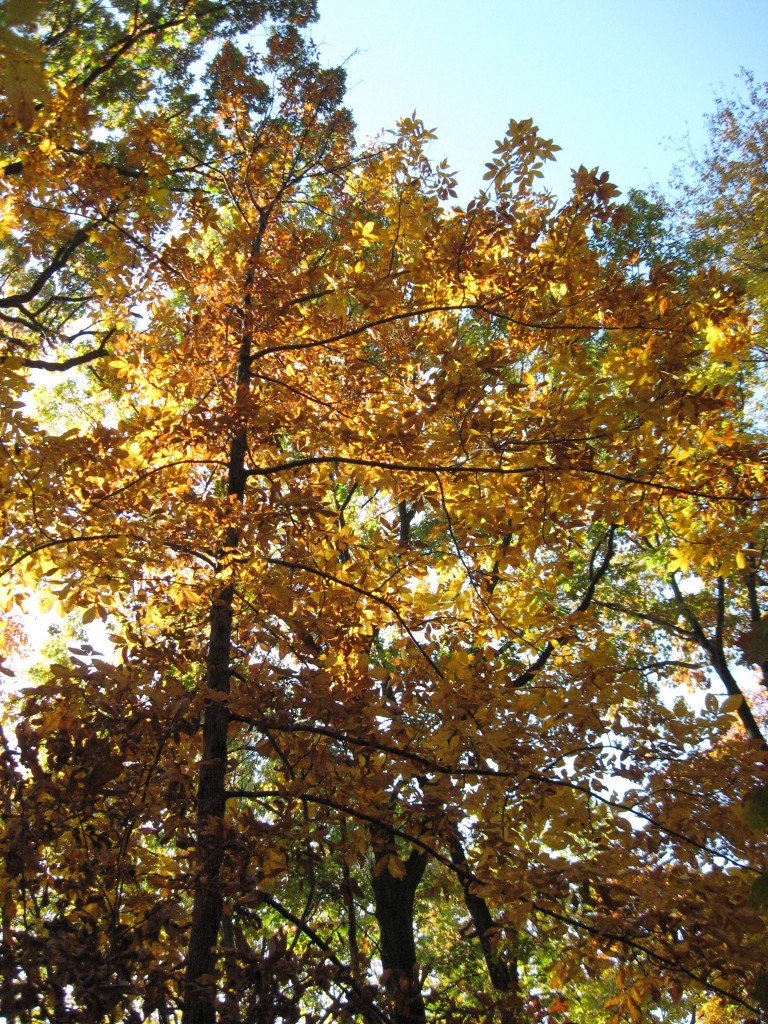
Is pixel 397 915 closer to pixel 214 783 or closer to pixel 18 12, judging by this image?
pixel 214 783

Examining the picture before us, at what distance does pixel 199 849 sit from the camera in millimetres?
2748

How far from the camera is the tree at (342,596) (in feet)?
8.34

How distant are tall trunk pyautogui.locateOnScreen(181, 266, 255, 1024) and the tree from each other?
0.06ft

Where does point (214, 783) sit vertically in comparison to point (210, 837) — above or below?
above

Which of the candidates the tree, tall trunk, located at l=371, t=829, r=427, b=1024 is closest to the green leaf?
the tree

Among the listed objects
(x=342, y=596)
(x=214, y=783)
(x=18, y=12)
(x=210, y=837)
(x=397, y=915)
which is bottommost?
(x=210, y=837)

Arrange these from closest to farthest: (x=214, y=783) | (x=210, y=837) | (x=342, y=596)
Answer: (x=210, y=837), (x=214, y=783), (x=342, y=596)

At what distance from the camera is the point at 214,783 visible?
143 inches

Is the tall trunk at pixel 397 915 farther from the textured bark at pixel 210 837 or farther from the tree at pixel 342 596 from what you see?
the textured bark at pixel 210 837

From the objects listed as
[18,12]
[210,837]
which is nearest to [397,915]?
[210,837]

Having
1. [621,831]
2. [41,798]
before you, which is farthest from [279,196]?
[621,831]

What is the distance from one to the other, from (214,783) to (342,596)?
1.20m

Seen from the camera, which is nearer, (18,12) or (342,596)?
(18,12)

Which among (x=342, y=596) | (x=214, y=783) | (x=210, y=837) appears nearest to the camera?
(x=210, y=837)
